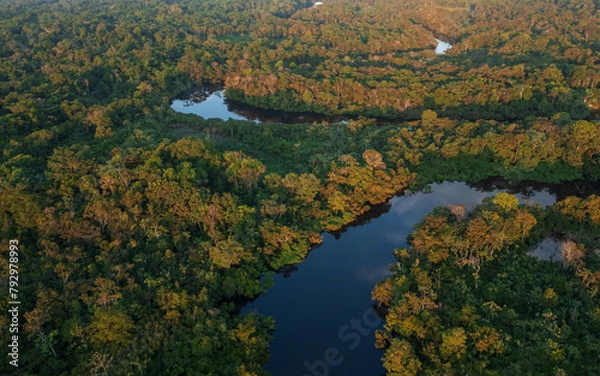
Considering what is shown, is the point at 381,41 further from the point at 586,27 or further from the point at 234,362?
the point at 234,362

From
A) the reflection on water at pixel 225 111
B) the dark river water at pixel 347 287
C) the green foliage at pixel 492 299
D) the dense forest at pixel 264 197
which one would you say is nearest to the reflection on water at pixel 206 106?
the reflection on water at pixel 225 111

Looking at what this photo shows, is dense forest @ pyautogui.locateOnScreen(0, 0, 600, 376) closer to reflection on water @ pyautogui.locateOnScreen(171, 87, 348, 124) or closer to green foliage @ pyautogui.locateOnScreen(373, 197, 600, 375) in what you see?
green foliage @ pyautogui.locateOnScreen(373, 197, 600, 375)

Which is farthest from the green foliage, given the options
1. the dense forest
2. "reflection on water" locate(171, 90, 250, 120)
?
"reflection on water" locate(171, 90, 250, 120)

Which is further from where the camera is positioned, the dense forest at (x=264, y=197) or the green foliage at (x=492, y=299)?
the dense forest at (x=264, y=197)

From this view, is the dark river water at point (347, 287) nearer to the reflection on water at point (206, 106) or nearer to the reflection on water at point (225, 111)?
the reflection on water at point (225, 111)

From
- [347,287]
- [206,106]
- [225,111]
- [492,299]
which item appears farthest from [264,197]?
[206,106]

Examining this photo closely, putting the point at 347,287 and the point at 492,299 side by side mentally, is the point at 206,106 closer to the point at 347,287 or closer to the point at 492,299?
the point at 347,287
